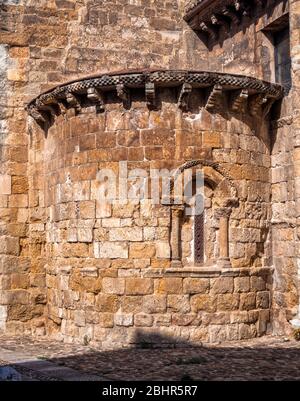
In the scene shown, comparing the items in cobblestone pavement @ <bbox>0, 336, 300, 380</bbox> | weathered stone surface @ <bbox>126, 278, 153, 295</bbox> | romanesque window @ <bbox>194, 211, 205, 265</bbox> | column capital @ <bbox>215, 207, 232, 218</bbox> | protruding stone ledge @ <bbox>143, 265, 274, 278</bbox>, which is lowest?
cobblestone pavement @ <bbox>0, 336, 300, 380</bbox>

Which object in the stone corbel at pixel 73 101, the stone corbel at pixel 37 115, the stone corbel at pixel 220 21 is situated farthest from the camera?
the stone corbel at pixel 220 21

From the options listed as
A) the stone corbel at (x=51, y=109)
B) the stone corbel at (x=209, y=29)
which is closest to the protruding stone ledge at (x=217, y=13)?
the stone corbel at (x=209, y=29)

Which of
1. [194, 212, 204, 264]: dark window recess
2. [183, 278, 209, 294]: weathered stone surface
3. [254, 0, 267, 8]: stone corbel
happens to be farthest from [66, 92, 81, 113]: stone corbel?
[254, 0, 267, 8]: stone corbel

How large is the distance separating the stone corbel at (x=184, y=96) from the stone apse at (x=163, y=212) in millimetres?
22

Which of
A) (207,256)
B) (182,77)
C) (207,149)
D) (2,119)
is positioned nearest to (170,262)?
(207,256)

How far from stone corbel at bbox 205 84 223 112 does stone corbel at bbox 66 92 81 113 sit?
81.6 inches

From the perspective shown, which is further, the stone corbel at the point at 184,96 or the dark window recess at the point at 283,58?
the dark window recess at the point at 283,58

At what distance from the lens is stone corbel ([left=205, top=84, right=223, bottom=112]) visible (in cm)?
970

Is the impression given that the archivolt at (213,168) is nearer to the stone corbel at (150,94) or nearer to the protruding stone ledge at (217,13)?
the stone corbel at (150,94)

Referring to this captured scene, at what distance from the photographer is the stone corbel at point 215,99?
9.70 metres

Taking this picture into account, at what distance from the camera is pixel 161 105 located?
9.84 meters

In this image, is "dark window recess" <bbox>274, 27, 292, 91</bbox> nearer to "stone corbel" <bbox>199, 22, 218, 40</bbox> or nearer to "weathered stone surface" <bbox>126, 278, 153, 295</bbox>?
"stone corbel" <bbox>199, 22, 218, 40</bbox>

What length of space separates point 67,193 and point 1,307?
253cm
